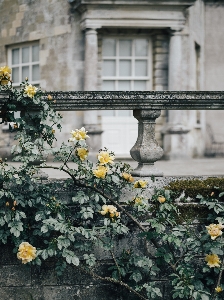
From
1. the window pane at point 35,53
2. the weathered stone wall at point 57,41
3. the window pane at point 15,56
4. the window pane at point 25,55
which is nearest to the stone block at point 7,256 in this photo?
the weathered stone wall at point 57,41

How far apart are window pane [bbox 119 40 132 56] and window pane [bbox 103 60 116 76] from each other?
0.30 m

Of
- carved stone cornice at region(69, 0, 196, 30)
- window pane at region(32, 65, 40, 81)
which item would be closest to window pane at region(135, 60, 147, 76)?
carved stone cornice at region(69, 0, 196, 30)

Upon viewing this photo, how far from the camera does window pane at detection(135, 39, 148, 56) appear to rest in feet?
37.6

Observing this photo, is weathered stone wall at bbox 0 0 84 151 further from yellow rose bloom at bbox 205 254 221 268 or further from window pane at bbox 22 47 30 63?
yellow rose bloom at bbox 205 254 221 268

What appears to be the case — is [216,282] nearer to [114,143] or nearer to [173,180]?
[173,180]

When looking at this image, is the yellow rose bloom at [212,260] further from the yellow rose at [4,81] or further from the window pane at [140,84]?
the window pane at [140,84]

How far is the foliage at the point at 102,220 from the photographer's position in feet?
11.8

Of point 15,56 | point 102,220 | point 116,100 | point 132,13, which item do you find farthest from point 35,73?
point 102,220

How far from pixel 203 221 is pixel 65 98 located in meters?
1.48

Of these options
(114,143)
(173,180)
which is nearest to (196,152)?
(114,143)

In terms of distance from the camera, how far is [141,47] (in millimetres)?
11477

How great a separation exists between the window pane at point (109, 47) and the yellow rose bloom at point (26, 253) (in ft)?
27.7

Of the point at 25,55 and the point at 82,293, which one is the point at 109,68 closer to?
the point at 25,55

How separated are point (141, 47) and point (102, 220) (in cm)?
827
